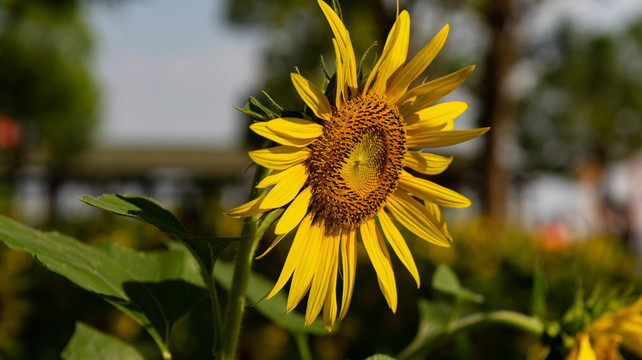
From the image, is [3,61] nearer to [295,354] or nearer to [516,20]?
[516,20]

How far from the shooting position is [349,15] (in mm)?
15758

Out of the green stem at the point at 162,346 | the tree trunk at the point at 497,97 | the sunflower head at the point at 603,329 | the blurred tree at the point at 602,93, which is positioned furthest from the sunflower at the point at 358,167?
the blurred tree at the point at 602,93

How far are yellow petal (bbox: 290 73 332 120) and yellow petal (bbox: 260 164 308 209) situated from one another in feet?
0.25

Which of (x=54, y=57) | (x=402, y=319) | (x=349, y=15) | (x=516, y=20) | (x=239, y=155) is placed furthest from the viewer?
(x=239, y=155)

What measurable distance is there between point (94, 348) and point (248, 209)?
547 mm

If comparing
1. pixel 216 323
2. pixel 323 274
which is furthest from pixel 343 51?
pixel 216 323

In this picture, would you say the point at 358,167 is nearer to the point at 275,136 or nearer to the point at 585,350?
the point at 275,136

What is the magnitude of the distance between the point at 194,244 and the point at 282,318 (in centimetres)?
37

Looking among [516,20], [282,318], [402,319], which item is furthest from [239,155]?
[282,318]

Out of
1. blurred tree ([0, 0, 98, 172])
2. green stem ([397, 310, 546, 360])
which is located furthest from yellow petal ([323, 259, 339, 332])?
blurred tree ([0, 0, 98, 172])

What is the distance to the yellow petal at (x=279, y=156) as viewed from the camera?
26.8 inches

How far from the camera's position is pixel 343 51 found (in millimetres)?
724

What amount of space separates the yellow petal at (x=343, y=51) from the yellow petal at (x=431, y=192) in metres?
0.15

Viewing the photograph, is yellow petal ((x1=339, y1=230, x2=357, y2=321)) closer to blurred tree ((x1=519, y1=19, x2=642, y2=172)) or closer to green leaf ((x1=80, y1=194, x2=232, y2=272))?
green leaf ((x1=80, y1=194, x2=232, y2=272))
